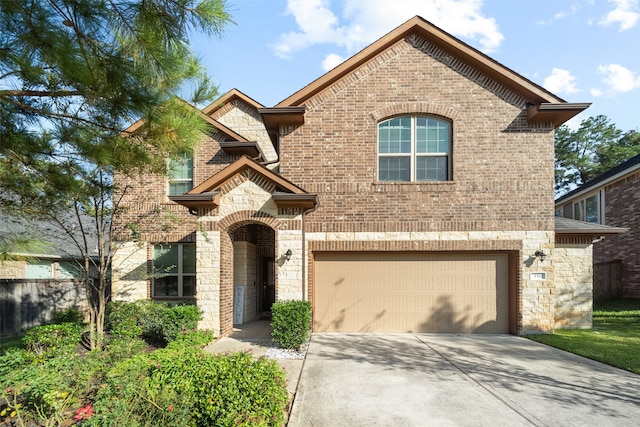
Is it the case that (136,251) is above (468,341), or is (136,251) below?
above

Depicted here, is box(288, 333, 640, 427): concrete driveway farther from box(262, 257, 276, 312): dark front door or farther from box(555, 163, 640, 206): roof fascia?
box(555, 163, 640, 206): roof fascia

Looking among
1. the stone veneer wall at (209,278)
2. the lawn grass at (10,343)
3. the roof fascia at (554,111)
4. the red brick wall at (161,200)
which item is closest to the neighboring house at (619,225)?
the roof fascia at (554,111)

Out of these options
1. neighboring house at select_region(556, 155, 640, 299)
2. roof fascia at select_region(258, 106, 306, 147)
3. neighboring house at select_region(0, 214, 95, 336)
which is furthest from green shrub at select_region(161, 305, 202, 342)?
neighboring house at select_region(556, 155, 640, 299)

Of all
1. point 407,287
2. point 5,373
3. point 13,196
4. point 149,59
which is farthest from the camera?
point 407,287

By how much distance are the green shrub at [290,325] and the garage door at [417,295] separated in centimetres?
195

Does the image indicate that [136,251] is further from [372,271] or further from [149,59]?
[149,59]

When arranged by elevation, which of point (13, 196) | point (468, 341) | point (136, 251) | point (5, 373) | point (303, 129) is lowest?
point (468, 341)

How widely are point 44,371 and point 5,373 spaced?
0.93 m

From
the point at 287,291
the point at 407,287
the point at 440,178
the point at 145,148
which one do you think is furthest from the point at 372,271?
the point at 145,148

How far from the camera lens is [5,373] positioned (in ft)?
17.2

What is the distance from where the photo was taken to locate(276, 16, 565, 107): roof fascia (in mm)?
9703

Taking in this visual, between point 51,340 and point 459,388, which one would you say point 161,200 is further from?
point 459,388

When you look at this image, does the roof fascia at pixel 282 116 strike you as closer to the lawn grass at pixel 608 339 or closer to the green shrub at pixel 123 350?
the green shrub at pixel 123 350

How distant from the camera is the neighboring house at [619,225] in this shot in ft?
51.0
